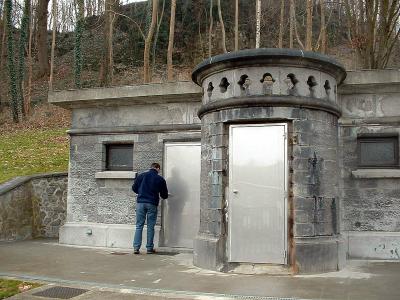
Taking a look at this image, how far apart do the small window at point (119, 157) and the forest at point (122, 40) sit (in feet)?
55.3

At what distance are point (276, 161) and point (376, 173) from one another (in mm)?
2529

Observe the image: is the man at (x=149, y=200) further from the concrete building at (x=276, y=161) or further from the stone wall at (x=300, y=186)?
the stone wall at (x=300, y=186)

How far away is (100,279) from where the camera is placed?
6734 mm

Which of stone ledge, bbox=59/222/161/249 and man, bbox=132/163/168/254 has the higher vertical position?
man, bbox=132/163/168/254

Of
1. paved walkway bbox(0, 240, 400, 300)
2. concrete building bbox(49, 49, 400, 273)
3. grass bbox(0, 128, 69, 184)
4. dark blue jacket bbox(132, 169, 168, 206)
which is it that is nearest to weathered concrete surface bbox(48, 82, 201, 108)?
concrete building bbox(49, 49, 400, 273)

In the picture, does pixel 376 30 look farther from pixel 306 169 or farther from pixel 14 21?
pixel 14 21

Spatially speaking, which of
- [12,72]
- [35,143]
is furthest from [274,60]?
[12,72]

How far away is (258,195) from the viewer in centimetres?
745

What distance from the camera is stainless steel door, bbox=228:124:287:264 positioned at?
24.0 feet

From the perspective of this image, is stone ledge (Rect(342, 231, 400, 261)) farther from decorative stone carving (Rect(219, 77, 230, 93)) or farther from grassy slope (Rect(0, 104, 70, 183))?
grassy slope (Rect(0, 104, 70, 183))

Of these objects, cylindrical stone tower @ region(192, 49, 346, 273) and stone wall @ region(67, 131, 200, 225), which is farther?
stone wall @ region(67, 131, 200, 225)

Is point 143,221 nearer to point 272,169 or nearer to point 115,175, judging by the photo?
point 115,175

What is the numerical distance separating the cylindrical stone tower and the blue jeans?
190 centimetres

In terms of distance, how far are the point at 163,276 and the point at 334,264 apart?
2.71 metres
